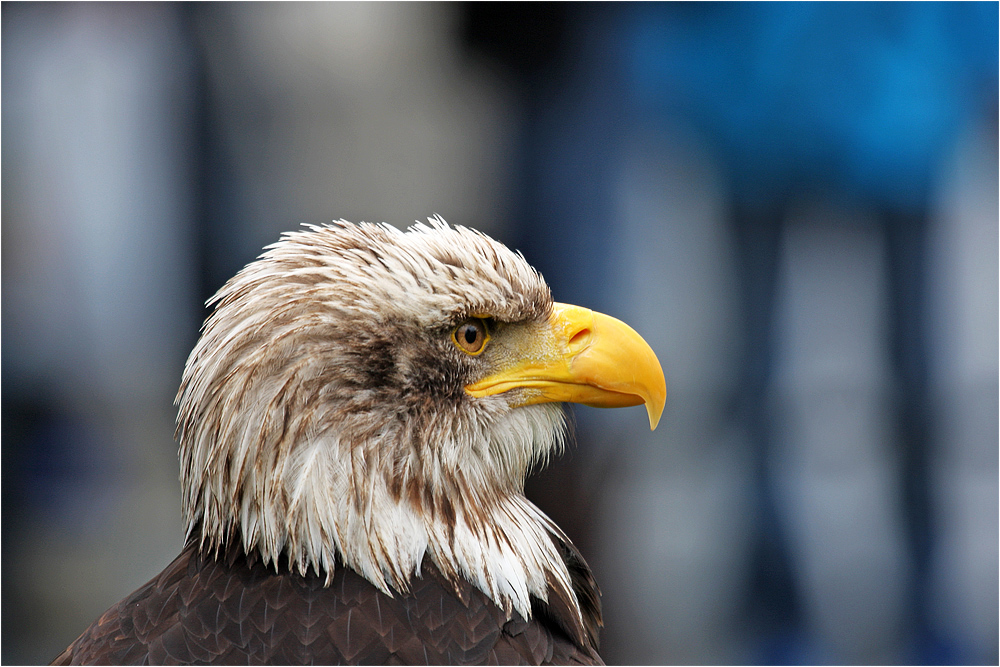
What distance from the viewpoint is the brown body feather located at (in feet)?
3.82

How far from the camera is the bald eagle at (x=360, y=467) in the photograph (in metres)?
1.21

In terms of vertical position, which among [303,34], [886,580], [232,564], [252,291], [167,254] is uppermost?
[303,34]

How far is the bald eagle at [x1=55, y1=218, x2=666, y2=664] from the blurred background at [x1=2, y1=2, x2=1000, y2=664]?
5.10 feet

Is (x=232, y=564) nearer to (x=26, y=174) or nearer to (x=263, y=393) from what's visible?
(x=263, y=393)

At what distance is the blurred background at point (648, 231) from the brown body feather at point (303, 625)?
66.4 inches

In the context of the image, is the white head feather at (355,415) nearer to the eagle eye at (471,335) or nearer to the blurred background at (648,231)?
the eagle eye at (471,335)

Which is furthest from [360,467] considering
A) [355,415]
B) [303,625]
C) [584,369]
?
[584,369]

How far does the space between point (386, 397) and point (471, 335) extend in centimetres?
20

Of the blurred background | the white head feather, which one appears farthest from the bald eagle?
the blurred background

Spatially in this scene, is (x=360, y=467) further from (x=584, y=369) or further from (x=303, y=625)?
(x=584, y=369)

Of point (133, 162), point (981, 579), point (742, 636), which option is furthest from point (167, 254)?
point (981, 579)

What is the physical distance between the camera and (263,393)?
4.13 ft

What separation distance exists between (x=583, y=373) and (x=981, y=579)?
253 centimetres

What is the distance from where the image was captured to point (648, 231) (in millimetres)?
2930
